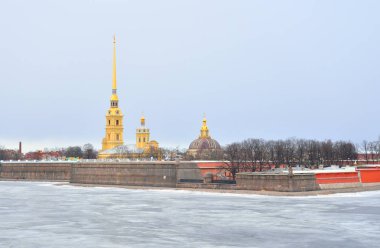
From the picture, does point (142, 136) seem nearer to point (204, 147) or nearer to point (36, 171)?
point (204, 147)

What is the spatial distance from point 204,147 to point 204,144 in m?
0.90

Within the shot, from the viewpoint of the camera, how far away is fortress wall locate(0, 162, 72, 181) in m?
71.7

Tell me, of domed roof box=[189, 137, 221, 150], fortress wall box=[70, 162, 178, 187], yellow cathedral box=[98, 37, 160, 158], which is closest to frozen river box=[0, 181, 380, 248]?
fortress wall box=[70, 162, 178, 187]

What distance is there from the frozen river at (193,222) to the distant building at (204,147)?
59.5m

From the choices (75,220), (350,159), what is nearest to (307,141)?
(350,159)

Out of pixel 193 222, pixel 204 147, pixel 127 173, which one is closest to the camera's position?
pixel 193 222

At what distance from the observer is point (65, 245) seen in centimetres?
2048

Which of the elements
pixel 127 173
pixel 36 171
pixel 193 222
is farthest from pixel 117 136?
pixel 193 222

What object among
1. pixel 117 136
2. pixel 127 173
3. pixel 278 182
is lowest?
pixel 278 182

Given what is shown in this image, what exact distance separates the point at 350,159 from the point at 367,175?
32743 mm

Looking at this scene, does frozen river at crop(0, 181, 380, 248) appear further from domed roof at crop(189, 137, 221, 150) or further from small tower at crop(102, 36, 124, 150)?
small tower at crop(102, 36, 124, 150)

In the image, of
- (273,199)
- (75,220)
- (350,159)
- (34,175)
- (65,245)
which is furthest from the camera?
(350,159)

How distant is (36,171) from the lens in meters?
74.7

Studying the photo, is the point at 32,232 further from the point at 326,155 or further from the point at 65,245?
the point at 326,155
